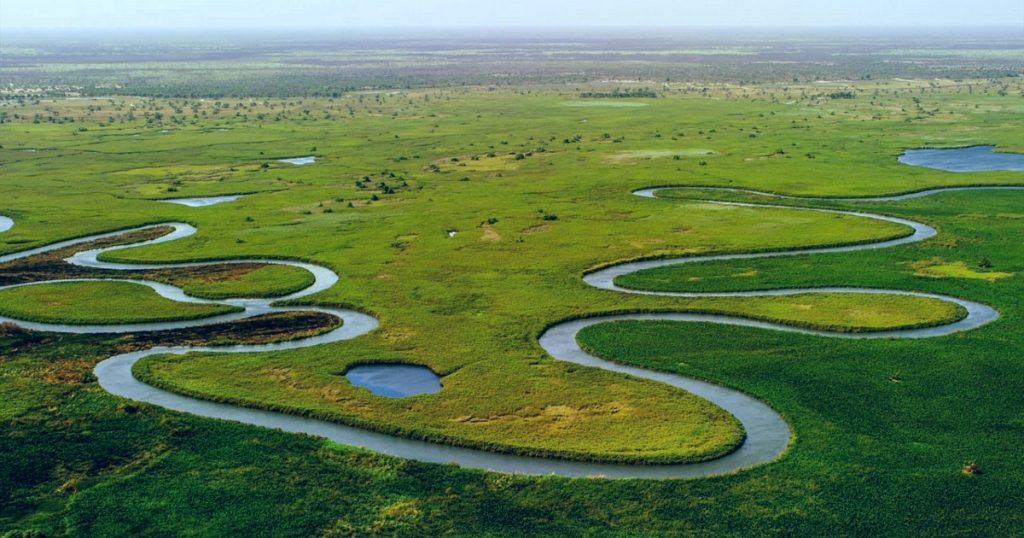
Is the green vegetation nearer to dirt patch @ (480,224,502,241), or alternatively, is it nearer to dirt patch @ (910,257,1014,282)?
dirt patch @ (480,224,502,241)

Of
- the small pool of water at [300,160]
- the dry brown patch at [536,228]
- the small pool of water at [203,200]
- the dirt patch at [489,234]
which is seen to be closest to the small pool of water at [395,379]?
the dirt patch at [489,234]

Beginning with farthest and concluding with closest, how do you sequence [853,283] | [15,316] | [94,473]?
[853,283], [15,316], [94,473]

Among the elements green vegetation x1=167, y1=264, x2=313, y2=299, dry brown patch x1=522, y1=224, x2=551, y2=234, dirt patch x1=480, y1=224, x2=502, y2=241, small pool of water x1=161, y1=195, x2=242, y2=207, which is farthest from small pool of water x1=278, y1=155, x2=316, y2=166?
green vegetation x1=167, y1=264, x2=313, y2=299

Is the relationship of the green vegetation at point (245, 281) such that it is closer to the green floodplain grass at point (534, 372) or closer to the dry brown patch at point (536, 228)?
the green floodplain grass at point (534, 372)

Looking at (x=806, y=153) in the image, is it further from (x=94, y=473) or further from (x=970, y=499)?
(x=94, y=473)

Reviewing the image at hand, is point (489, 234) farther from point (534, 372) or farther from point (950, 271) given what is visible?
point (950, 271)

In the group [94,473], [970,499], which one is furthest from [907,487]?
[94,473]
